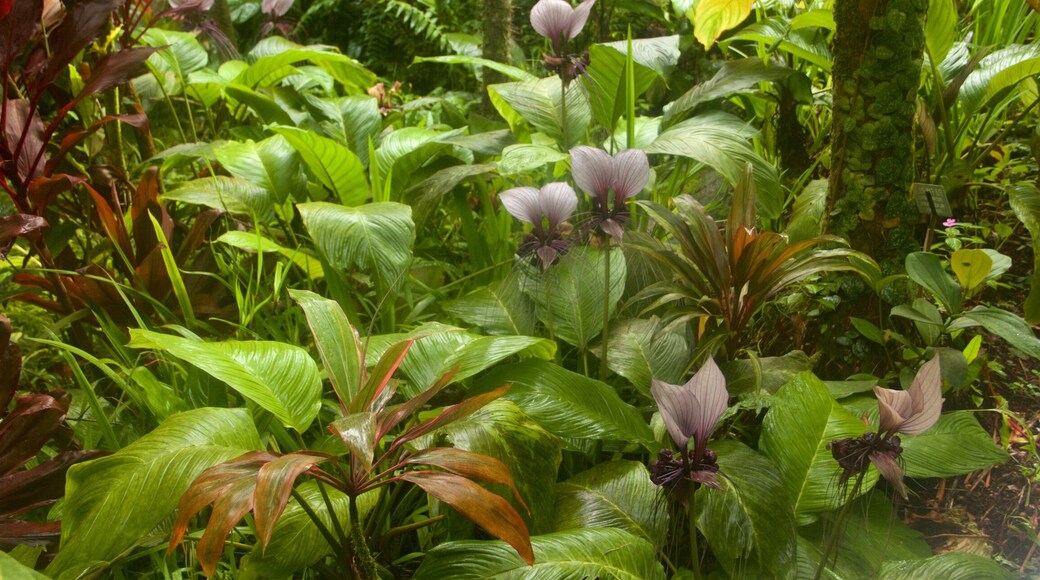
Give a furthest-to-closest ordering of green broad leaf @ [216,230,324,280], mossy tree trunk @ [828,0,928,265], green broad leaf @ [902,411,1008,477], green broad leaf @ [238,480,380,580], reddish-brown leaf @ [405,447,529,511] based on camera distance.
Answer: green broad leaf @ [216,230,324,280]
mossy tree trunk @ [828,0,928,265]
green broad leaf @ [902,411,1008,477]
green broad leaf @ [238,480,380,580]
reddish-brown leaf @ [405,447,529,511]

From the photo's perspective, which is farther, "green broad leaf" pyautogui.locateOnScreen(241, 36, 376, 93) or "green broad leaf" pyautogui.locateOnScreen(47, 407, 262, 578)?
"green broad leaf" pyautogui.locateOnScreen(241, 36, 376, 93)

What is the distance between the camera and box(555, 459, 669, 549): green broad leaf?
1.12 metres

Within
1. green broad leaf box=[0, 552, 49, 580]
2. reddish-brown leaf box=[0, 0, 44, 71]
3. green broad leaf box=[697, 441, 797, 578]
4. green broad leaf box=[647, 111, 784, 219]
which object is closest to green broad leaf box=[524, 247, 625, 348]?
green broad leaf box=[647, 111, 784, 219]

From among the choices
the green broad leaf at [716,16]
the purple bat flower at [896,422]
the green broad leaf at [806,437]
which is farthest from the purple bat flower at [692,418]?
the green broad leaf at [716,16]

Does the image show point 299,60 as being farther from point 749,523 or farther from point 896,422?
point 896,422

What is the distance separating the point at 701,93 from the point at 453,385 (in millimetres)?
1025

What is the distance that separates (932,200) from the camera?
4.77 ft

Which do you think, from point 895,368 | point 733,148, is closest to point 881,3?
point 733,148

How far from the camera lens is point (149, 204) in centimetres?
176

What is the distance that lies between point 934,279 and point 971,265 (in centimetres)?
10

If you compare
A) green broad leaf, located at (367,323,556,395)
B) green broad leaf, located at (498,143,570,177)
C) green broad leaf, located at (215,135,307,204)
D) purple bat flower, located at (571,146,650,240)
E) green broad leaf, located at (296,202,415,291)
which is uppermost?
purple bat flower, located at (571,146,650,240)

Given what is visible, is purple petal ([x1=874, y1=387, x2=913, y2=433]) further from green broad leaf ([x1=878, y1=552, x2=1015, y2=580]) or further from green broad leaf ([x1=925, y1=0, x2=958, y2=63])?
green broad leaf ([x1=925, y1=0, x2=958, y2=63])

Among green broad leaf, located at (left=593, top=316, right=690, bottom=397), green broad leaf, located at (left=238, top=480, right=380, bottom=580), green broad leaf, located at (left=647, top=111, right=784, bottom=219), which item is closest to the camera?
green broad leaf, located at (left=238, top=480, right=380, bottom=580)

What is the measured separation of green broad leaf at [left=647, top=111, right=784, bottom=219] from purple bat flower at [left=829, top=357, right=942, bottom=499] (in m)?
0.75
